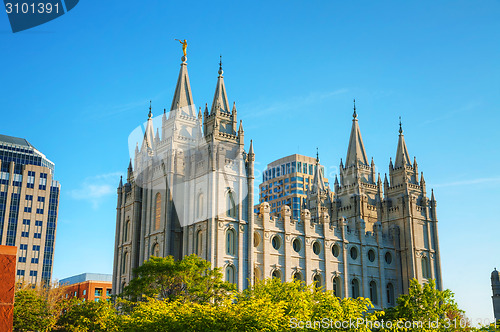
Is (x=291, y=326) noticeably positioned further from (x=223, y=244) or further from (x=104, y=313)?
(x=223, y=244)

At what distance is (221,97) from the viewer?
68062mm

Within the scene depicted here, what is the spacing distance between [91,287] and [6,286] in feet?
296

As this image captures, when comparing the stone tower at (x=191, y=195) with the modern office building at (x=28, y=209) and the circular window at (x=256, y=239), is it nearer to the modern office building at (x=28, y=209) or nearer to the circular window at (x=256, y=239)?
the circular window at (x=256, y=239)

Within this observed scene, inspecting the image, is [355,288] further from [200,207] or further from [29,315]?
[29,315]

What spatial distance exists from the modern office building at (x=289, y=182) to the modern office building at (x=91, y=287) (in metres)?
55.8

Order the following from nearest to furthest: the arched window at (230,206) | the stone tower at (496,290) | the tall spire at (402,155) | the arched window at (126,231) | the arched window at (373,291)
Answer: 1. the arched window at (230,206)
2. the arched window at (126,231)
3. the arched window at (373,291)
4. the tall spire at (402,155)
5. the stone tower at (496,290)

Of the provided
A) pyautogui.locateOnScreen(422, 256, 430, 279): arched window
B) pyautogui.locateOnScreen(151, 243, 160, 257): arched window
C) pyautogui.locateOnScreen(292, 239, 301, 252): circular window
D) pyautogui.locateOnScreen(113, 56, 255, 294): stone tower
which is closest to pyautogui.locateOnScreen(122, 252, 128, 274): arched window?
pyautogui.locateOnScreen(113, 56, 255, 294): stone tower

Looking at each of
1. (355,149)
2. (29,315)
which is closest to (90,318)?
A: (29,315)

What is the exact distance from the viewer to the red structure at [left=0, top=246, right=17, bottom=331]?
18047 mm

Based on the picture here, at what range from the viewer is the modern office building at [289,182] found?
156250 mm

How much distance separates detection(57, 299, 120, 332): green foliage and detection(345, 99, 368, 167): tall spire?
149ft

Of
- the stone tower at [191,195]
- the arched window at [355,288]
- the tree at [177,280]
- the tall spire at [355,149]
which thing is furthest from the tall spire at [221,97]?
the arched window at [355,288]

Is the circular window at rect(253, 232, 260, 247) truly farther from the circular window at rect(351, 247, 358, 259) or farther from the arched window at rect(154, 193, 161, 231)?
the circular window at rect(351, 247, 358, 259)

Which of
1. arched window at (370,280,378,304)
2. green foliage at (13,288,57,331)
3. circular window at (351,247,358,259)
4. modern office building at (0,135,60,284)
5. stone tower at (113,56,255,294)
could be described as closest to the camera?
green foliage at (13,288,57,331)
